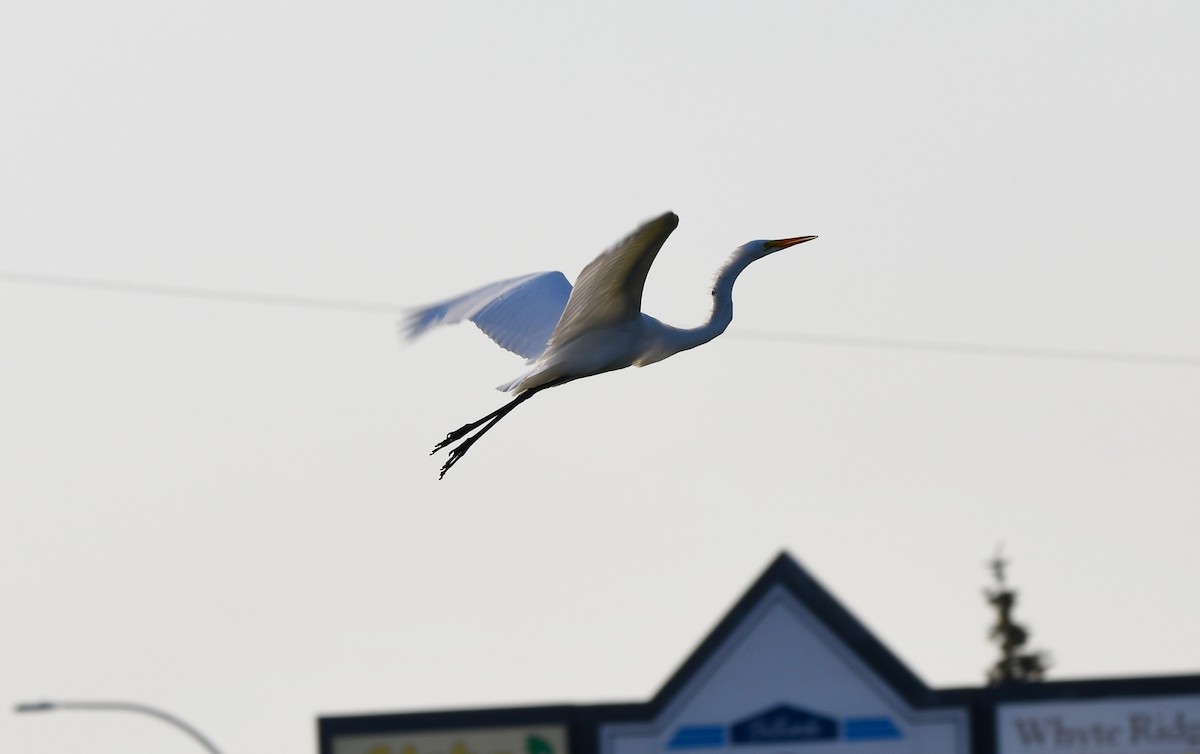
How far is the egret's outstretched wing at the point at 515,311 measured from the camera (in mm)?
15914

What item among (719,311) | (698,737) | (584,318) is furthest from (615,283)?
(698,737)

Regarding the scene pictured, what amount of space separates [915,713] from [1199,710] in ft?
11.2

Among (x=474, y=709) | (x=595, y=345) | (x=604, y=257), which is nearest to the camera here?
(x=604, y=257)

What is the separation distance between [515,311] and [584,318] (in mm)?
1828

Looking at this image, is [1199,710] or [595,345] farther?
[1199,710]

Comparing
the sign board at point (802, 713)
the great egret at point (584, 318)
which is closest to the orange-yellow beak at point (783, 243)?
the great egret at point (584, 318)

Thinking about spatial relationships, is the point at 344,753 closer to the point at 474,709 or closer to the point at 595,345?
the point at 474,709

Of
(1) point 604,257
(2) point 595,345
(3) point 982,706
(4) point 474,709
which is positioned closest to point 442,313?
(2) point 595,345

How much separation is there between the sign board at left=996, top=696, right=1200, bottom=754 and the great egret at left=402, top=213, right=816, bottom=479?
1361 centimetres

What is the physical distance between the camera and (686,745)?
91.1 ft

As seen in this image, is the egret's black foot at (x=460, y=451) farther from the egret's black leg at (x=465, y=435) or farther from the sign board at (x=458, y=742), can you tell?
the sign board at (x=458, y=742)

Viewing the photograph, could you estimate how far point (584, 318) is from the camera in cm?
1438

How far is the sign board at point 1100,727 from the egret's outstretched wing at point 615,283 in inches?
593

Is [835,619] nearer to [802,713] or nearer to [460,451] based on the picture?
[802,713]
